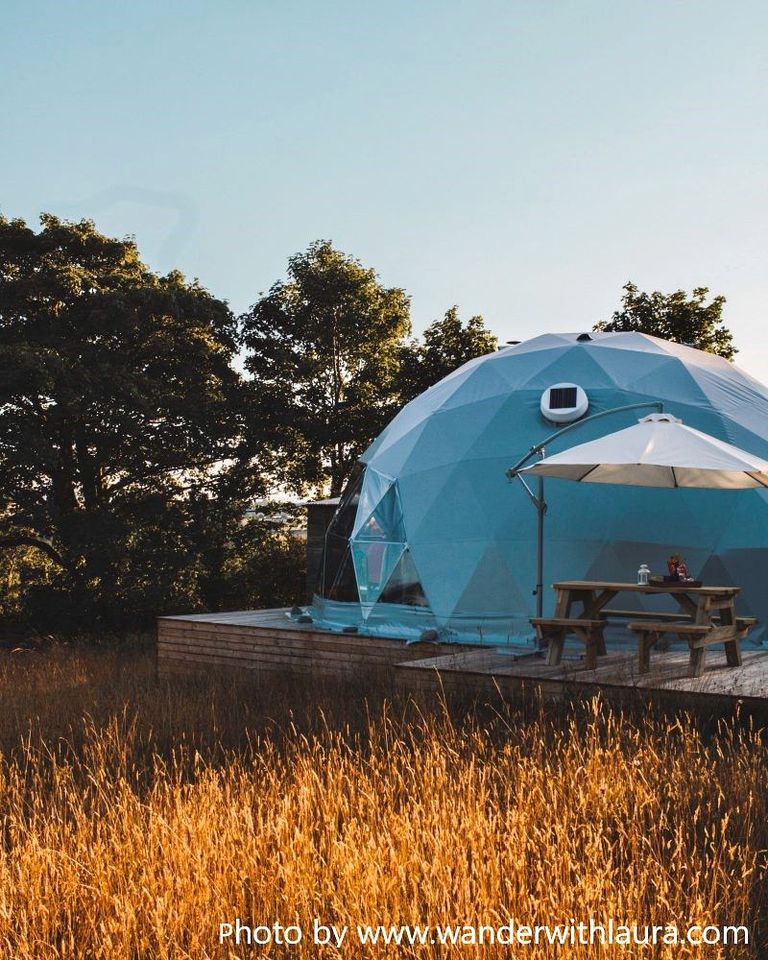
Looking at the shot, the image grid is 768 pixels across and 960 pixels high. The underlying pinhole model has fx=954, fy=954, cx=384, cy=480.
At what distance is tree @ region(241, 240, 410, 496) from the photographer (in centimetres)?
2262

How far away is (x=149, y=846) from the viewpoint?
398cm

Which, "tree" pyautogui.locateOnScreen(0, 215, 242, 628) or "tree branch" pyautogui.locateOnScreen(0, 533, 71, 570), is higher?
"tree" pyautogui.locateOnScreen(0, 215, 242, 628)

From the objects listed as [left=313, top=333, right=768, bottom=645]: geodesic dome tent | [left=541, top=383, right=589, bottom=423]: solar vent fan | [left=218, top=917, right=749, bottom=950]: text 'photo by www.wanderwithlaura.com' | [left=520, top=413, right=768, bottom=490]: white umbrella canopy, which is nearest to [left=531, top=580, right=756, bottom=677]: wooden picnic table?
[left=520, top=413, right=768, bottom=490]: white umbrella canopy

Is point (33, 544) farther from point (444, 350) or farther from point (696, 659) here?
point (696, 659)

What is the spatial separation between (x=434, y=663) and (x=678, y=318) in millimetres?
15793

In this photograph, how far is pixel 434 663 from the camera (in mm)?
8750

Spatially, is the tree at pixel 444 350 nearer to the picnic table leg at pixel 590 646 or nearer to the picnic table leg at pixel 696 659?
the picnic table leg at pixel 590 646

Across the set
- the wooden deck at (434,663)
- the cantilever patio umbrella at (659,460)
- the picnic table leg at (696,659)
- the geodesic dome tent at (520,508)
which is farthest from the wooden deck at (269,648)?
the picnic table leg at (696,659)

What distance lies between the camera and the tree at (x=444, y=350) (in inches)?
922

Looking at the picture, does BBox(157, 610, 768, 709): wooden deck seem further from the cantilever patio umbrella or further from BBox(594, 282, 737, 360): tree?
BBox(594, 282, 737, 360): tree

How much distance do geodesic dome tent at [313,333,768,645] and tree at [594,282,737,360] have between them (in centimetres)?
943

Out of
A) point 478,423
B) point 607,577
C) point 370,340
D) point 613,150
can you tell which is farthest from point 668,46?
point 370,340

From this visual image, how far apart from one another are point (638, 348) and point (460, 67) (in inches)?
168

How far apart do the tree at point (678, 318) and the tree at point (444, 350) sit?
3227mm
